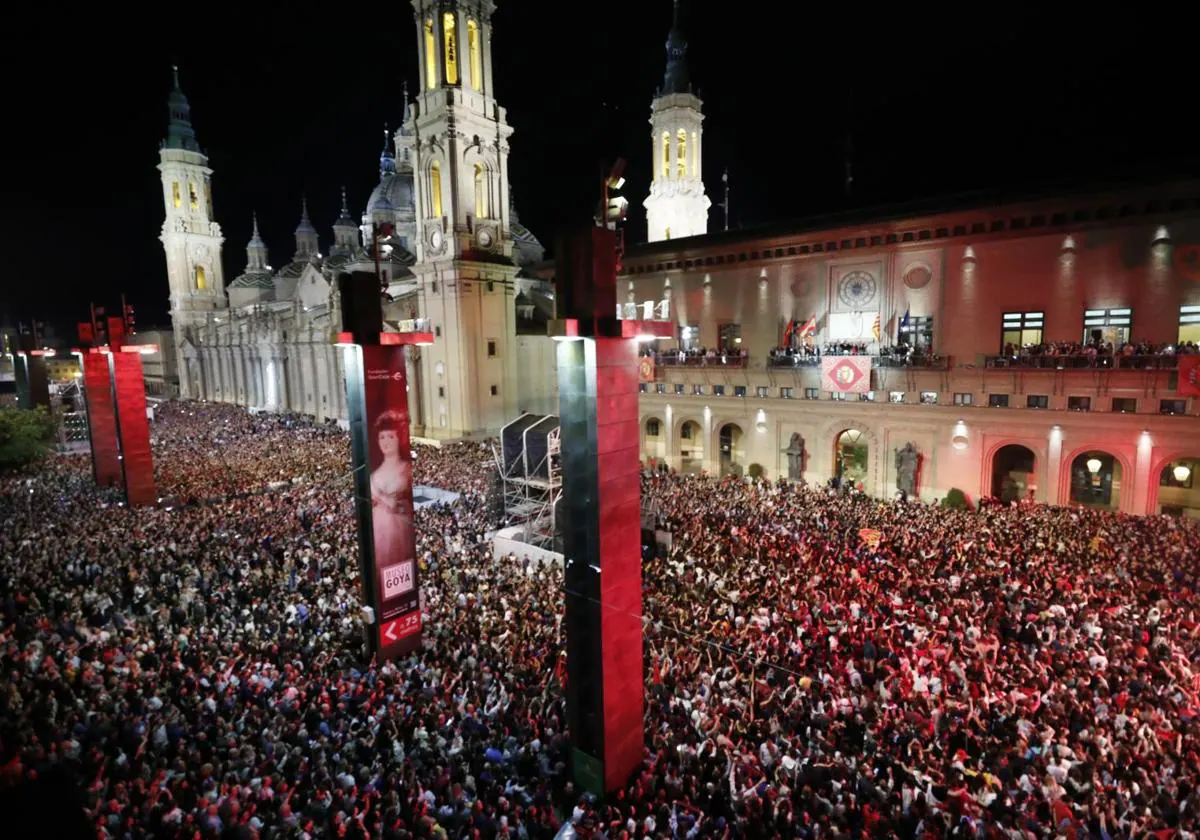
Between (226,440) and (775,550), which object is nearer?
(775,550)

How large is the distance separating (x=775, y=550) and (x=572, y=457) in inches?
369

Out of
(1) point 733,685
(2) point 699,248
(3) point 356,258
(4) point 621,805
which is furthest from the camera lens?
(3) point 356,258

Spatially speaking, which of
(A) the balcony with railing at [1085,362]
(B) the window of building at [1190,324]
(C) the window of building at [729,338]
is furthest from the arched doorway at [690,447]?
(B) the window of building at [1190,324]

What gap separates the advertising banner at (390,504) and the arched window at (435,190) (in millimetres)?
28965

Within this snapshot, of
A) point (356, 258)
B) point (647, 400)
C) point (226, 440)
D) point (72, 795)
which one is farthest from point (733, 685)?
point (356, 258)

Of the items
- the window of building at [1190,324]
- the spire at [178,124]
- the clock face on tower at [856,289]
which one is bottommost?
the window of building at [1190,324]

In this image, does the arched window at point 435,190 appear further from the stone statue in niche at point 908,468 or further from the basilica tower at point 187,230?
the basilica tower at point 187,230

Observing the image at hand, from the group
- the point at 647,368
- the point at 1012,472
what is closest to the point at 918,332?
the point at 1012,472

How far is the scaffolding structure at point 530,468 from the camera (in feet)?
70.0

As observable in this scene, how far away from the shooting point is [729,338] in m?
32.0

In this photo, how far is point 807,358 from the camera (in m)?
28.4

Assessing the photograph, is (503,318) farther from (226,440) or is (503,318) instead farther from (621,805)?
(621,805)

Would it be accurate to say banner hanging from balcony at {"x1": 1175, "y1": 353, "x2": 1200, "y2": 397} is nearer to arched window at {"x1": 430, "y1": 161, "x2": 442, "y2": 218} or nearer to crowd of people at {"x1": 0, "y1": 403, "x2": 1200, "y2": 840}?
crowd of people at {"x1": 0, "y1": 403, "x2": 1200, "y2": 840}

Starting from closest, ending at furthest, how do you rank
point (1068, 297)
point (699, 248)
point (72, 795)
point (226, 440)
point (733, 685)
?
point (72, 795) < point (733, 685) < point (1068, 297) < point (699, 248) < point (226, 440)
